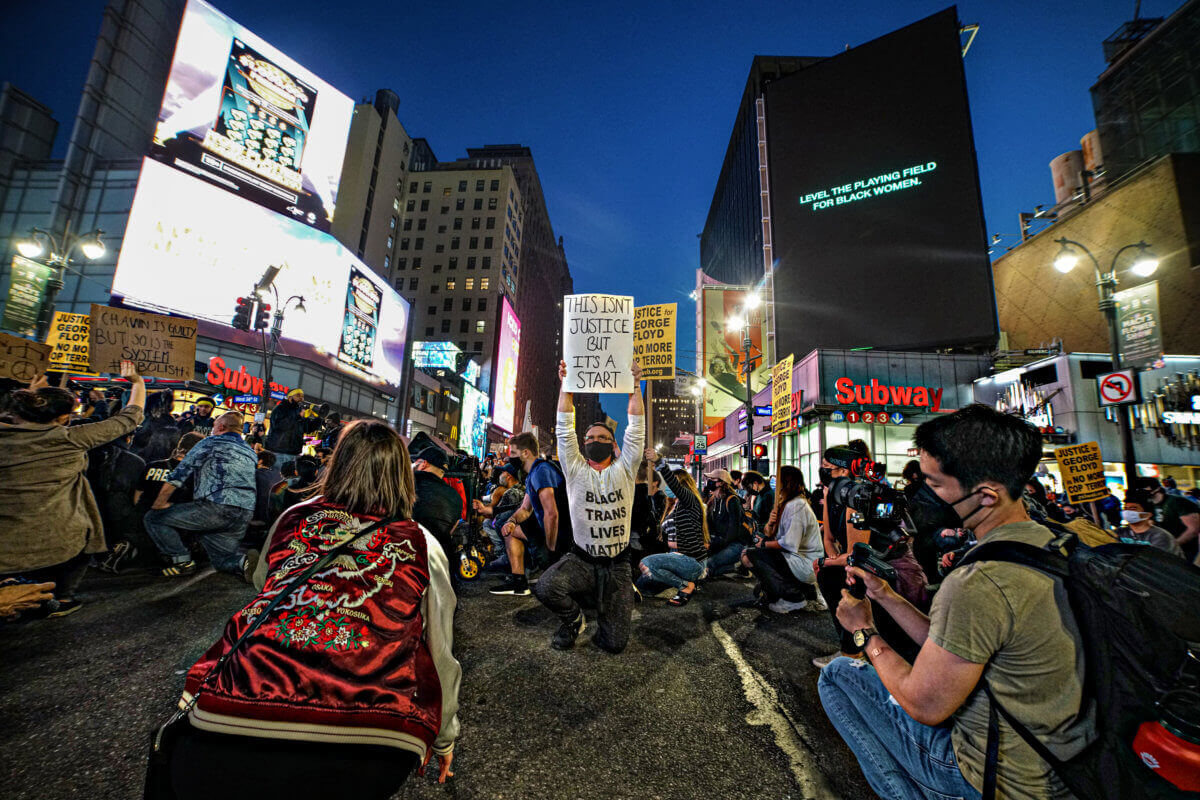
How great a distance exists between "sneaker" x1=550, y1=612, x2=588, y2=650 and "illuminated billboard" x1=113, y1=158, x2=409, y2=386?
24.8 metres

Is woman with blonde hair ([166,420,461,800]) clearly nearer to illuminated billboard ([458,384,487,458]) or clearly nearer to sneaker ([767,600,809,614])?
sneaker ([767,600,809,614])

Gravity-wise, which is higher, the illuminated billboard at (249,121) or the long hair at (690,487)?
the illuminated billboard at (249,121)

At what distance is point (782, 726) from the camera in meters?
3.07

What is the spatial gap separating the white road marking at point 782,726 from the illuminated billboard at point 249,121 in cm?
2978

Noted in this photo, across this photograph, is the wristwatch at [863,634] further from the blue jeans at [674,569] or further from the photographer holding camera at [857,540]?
the blue jeans at [674,569]

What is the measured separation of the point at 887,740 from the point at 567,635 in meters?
2.82

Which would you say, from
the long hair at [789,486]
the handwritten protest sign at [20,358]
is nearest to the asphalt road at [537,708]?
the long hair at [789,486]

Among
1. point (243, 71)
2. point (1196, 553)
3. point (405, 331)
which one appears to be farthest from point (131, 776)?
point (405, 331)

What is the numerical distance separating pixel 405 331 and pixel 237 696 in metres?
41.4

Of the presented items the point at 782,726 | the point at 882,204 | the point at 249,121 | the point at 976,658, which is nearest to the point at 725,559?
the point at 782,726

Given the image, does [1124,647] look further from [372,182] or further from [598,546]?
[372,182]

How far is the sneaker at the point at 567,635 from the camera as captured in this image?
14.1 ft

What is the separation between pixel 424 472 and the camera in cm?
430

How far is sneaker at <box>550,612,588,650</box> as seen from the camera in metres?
4.29
